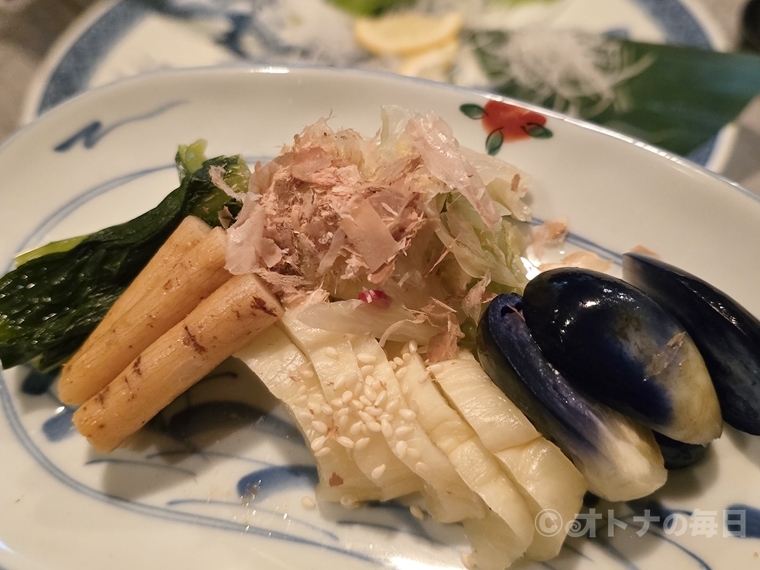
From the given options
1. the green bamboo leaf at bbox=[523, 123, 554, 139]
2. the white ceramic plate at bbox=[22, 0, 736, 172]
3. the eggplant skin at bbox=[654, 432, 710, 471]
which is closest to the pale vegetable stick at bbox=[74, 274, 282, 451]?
the eggplant skin at bbox=[654, 432, 710, 471]

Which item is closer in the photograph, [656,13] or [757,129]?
[757,129]

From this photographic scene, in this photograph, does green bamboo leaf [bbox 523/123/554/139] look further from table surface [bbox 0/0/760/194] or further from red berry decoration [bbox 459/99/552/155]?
table surface [bbox 0/0/760/194]

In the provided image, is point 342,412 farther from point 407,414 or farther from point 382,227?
point 382,227

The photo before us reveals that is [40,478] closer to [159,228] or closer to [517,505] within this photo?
[159,228]

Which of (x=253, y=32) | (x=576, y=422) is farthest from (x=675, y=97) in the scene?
(x=253, y=32)

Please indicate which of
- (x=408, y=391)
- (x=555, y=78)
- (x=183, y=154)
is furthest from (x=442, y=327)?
(x=555, y=78)

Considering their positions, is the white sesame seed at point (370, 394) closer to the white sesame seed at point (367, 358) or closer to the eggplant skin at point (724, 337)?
the white sesame seed at point (367, 358)

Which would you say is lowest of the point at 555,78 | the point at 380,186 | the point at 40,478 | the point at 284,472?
the point at 284,472
